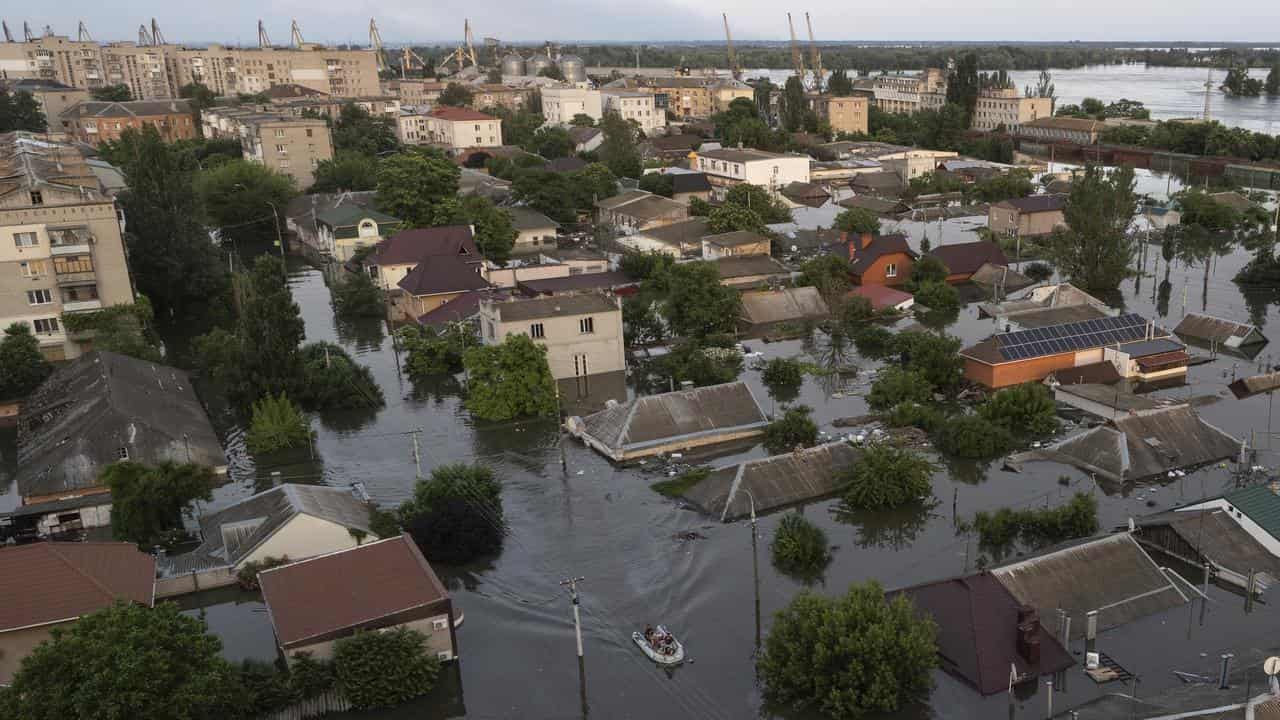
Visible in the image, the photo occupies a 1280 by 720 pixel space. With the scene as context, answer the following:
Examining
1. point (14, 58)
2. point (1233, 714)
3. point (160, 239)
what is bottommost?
point (1233, 714)

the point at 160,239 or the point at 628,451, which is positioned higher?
the point at 160,239

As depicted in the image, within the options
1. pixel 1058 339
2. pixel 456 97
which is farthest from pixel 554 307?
pixel 456 97

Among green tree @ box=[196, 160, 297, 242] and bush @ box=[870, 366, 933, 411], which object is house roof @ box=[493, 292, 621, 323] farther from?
green tree @ box=[196, 160, 297, 242]

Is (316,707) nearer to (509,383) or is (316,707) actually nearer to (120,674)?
(120,674)

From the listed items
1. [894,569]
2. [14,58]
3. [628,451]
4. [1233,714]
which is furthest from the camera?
[14,58]

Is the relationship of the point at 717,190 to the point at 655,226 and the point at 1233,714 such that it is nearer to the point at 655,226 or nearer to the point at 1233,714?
the point at 655,226

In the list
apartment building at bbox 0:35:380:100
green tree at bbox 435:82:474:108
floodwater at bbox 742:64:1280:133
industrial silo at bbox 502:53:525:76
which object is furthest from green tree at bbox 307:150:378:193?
floodwater at bbox 742:64:1280:133

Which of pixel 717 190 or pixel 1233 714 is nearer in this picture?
pixel 1233 714

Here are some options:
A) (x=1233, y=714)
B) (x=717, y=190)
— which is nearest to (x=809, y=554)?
(x=1233, y=714)
